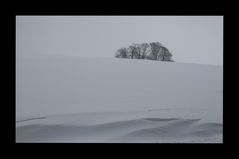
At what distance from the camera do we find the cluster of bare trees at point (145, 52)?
3.04m

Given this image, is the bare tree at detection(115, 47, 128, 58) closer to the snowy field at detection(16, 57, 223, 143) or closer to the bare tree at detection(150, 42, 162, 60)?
the snowy field at detection(16, 57, 223, 143)

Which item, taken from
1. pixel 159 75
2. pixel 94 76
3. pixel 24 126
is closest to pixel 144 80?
pixel 159 75

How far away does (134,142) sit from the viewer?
2619mm

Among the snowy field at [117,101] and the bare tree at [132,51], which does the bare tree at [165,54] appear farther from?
the bare tree at [132,51]

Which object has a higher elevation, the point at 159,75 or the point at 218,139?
the point at 159,75

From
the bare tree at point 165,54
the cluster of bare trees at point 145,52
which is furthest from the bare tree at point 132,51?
the bare tree at point 165,54

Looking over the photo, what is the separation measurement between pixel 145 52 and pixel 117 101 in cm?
65

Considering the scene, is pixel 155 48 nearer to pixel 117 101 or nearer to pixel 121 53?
pixel 121 53

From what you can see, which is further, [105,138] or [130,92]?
[130,92]

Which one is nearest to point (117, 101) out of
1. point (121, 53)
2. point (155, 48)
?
point (121, 53)

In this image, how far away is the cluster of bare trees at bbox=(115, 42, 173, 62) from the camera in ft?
9.96

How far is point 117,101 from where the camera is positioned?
2.89m
